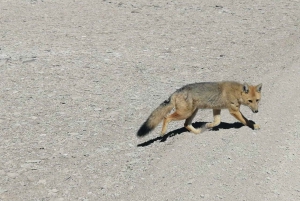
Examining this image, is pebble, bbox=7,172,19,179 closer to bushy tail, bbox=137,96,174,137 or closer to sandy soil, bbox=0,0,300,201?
sandy soil, bbox=0,0,300,201

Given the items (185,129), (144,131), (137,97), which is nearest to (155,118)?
(144,131)

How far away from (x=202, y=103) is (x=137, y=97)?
101 inches

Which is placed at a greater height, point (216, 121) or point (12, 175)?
point (216, 121)

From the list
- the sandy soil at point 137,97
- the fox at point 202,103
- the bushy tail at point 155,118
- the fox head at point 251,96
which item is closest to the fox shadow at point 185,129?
the sandy soil at point 137,97

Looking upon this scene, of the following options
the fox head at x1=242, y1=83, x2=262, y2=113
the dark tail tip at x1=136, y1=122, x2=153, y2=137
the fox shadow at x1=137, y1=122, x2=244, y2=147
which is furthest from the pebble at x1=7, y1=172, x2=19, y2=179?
the fox head at x1=242, y1=83, x2=262, y2=113

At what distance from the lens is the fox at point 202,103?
33.7ft

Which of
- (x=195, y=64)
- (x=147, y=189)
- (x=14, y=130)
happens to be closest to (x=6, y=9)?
(x=195, y=64)

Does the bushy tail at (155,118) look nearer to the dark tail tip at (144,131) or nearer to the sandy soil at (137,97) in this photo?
the dark tail tip at (144,131)

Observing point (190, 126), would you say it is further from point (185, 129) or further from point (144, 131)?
point (144, 131)

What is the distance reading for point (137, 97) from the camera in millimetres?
12656

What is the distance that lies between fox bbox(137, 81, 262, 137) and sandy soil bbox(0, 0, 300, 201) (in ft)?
0.82

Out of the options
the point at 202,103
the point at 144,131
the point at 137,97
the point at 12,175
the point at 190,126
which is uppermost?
the point at 202,103

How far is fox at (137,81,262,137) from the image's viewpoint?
404 inches

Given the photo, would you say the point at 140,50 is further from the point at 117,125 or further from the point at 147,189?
the point at 147,189
